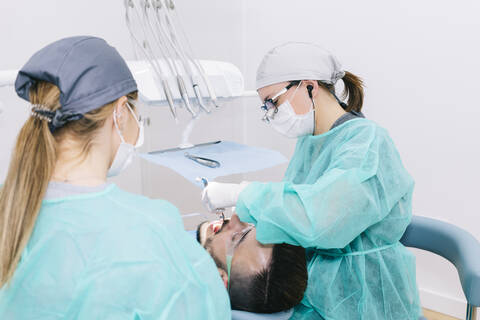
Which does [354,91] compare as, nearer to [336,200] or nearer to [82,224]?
[336,200]

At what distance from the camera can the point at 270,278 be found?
3.15 feet

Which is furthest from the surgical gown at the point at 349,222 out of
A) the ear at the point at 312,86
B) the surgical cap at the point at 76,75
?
the surgical cap at the point at 76,75

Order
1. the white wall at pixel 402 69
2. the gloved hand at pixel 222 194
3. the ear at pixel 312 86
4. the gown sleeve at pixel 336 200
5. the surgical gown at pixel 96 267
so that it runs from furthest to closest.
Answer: the white wall at pixel 402 69 → the ear at pixel 312 86 → the gloved hand at pixel 222 194 → the gown sleeve at pixel 336 200 → the surgical gown at pixel 96 267

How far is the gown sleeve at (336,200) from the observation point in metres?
0.92

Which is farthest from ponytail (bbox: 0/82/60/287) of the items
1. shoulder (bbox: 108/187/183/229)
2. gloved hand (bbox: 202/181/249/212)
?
gloved hand (bbox: 202/181/249/212)

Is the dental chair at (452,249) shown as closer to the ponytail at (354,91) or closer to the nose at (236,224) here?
the nose at (236,224)

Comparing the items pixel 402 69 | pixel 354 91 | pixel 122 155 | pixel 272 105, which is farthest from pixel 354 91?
pixel 122 155

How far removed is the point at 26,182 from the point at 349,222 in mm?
674

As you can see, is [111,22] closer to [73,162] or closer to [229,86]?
[229,86]

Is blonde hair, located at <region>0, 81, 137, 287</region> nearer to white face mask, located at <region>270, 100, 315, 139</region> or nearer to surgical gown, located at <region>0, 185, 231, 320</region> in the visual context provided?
surgical gown, located at <region>0, 185, 231, 320</region>

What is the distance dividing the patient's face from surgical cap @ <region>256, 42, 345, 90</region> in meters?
0.42

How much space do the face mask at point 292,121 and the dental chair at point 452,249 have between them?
484 millimetres

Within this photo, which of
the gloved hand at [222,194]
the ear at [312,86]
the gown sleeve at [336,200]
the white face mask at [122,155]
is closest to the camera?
the white face mask at [122,155]

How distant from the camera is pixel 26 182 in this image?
58 cm
